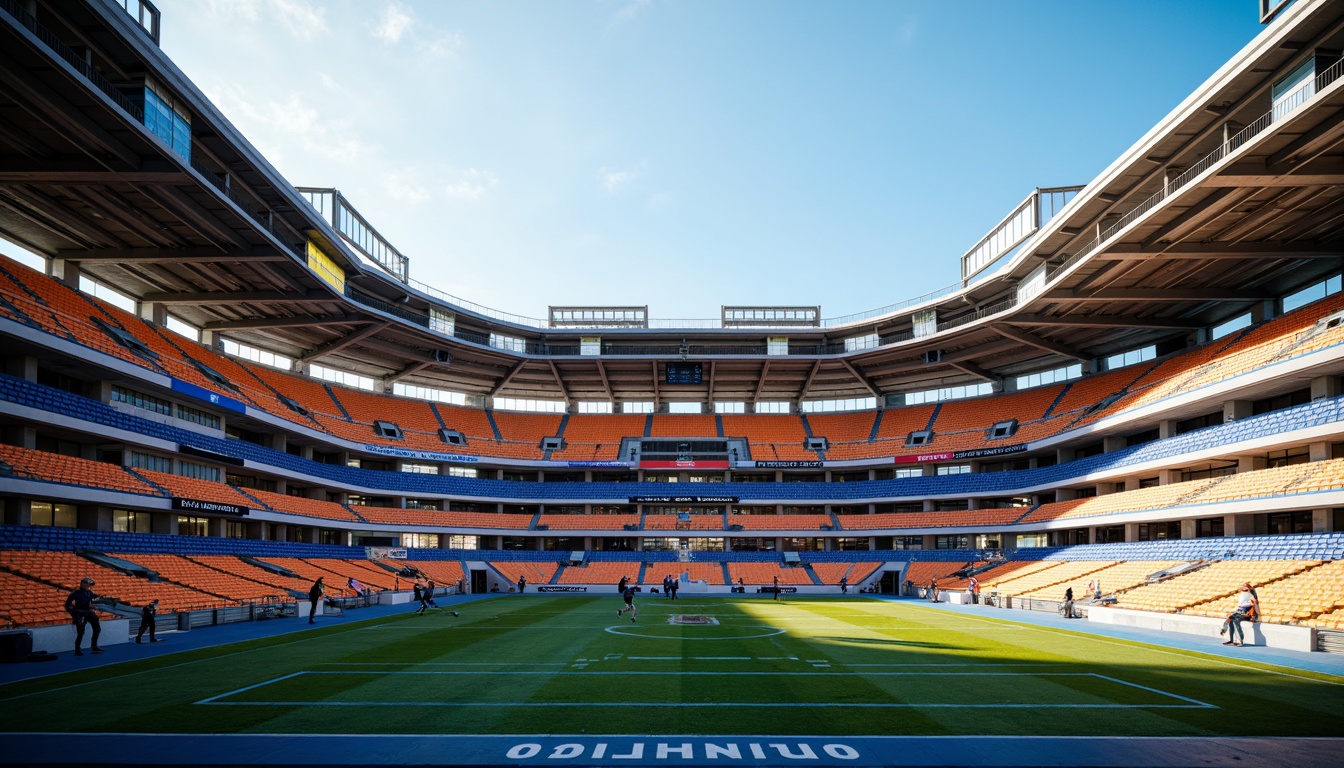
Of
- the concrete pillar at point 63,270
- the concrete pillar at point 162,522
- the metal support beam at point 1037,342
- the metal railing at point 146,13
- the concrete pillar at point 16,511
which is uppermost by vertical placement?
the metal railing at point 146,13

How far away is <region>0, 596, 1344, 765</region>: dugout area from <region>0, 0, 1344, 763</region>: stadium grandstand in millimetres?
8531

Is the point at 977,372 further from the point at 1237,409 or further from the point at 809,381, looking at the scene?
the point at 1237,409

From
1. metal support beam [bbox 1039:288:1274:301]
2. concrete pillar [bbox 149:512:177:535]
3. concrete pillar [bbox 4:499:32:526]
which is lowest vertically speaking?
concrete pillar [bbox 149:512:177:535]

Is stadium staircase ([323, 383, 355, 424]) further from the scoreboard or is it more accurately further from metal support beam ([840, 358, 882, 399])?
metal support beam ([840, 358, 882, 399])

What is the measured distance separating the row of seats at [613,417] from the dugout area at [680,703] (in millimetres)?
20577

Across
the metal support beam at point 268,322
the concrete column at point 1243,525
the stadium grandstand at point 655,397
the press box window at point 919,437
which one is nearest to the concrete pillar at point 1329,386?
the stadium grandstand at point 655,397

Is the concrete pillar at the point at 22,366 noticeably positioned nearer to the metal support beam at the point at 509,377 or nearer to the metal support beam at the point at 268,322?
the metal support beam at the point at 268,322

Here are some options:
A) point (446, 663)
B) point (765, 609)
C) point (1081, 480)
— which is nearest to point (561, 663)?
point (446, 663)

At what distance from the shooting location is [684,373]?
235ft

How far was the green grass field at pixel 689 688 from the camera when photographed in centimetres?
1353

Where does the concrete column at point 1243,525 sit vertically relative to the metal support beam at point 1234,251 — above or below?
below

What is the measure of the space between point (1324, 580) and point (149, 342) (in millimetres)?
56085

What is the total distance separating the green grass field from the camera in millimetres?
13531

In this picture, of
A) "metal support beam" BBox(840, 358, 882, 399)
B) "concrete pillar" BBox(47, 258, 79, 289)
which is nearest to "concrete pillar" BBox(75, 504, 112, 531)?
"concrete pillar" BBox(47, 258, 79, 289)
